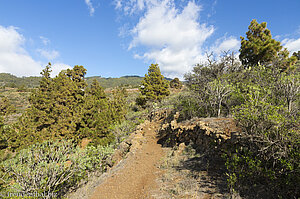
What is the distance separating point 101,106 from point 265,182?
74.5ft

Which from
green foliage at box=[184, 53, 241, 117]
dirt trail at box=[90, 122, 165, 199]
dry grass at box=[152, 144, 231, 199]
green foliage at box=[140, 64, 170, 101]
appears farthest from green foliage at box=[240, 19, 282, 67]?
dirt trail at box=[90, 122, 165, 199]

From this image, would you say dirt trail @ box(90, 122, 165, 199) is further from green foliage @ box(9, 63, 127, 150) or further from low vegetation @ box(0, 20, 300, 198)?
green foliage @ box(9, 63, 127, 150)

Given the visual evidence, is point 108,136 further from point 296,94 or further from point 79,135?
point 296,94

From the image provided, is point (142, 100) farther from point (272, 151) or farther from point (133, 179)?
point (272, 151)

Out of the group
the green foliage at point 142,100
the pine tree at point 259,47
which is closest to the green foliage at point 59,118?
the green foliage at point 142,100

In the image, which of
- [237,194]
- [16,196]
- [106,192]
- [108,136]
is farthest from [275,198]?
[108,136]

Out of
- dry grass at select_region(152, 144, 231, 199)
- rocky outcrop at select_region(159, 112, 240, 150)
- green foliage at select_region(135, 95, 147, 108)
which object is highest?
green foliage at select_region(135, 95, 147, 108)

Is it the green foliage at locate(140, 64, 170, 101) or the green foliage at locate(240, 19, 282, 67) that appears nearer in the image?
the green foliage at locate(240, 19, 282, 67)

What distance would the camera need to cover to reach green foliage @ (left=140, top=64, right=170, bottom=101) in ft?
98.2

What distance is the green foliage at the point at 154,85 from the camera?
29.9 meters

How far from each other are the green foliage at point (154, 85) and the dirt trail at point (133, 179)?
60.1ft

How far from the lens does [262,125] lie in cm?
441

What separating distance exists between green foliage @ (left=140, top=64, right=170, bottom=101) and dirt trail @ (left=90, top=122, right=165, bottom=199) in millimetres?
18309

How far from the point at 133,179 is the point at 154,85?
2323 cm
